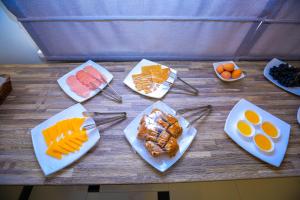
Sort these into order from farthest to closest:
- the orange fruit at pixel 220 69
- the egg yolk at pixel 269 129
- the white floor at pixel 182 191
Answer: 1. the white floor at pixel 182 191
2. the orange fruit at pixel 220 69
3. the egg yolk at pixel 269 129

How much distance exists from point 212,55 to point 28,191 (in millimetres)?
1382

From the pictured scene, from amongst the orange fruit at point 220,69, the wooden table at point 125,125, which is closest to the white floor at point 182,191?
the wooden table at point 125,125

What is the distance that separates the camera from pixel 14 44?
1029mm

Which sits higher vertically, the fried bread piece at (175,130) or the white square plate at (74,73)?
the white square plate at (74,73)

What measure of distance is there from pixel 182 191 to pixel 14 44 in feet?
4.55

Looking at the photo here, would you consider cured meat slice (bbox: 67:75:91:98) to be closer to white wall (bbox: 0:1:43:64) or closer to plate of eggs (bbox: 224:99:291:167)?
→ white wall (bbox: 0:1:43:64)

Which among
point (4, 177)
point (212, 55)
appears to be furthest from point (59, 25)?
point (212, 55)

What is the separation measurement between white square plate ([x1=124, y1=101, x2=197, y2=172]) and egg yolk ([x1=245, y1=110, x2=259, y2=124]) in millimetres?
264

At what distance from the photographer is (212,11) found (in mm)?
825

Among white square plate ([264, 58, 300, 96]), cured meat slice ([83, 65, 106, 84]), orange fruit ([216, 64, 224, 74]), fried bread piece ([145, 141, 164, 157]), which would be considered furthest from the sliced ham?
white square plate ([264, 58, 300, 96])

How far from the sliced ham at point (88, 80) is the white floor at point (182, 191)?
2.27 ft

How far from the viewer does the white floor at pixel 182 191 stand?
1094mm

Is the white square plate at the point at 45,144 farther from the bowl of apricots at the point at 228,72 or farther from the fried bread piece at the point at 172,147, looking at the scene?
the bowl of apricots at the point at 228,72

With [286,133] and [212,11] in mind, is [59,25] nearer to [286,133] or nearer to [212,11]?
[212,11]
